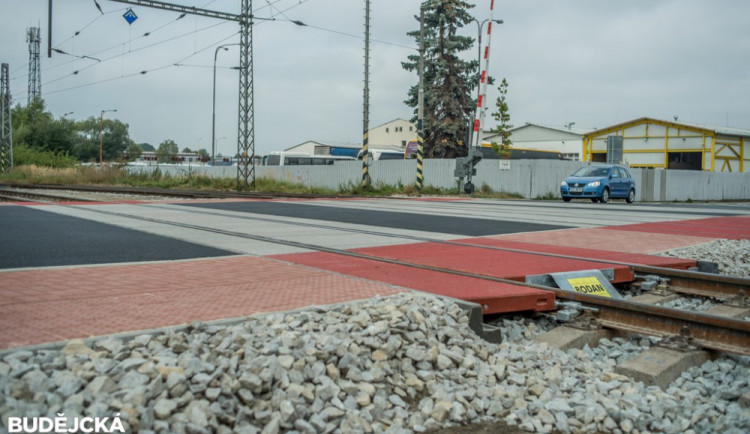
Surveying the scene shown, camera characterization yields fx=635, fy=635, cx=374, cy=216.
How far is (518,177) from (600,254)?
26925 millimetres

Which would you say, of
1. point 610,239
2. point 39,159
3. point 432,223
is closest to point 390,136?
point 39,159

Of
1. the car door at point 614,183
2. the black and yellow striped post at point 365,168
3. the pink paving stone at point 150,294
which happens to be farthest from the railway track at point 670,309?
the black and yellow striped post at point 365,168

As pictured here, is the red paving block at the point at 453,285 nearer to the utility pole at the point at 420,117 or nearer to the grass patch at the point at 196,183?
the grass patch at the point at 196,183

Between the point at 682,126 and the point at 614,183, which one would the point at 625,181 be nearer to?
the point at 614,183

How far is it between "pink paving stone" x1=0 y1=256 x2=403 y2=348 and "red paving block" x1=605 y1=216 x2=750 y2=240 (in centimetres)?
803

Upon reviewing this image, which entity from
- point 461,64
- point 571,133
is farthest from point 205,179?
point 571,133

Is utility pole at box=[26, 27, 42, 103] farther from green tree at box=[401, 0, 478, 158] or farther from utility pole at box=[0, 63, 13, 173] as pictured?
green tree at box=[401, 0, 478, 158]

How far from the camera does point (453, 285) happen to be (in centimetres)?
552

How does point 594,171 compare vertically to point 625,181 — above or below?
above

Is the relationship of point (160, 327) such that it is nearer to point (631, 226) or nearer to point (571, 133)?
point (631, 226)

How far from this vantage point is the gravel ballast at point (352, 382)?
9.68 ft

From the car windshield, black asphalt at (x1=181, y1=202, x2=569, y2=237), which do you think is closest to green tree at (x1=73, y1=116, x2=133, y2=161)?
the car windshield

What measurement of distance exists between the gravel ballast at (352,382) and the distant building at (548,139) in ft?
237

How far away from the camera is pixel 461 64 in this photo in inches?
2142
